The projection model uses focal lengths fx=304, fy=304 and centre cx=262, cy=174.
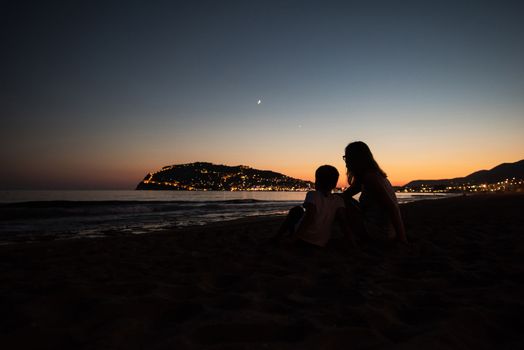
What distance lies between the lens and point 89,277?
10.2 feet

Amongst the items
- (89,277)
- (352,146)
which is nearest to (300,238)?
(352,146)

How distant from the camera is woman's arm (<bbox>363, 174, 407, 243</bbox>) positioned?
4.19 metres

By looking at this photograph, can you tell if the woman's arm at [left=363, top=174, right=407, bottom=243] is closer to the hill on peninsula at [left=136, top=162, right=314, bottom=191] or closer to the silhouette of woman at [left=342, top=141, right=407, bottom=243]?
the silhouette of woman at [left=342, top=141, right=407, bottom=243]

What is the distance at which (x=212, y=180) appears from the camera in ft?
520

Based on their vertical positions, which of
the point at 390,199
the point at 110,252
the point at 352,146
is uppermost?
the point at 352,146

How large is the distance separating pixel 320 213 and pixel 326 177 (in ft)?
1.65

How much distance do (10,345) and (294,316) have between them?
1.59 meters

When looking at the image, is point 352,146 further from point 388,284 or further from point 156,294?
point 156,294

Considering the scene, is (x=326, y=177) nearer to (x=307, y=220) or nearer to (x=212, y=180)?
(x=307, y=220)

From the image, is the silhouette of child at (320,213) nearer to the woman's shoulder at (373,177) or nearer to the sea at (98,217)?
the woman's shoulder at (373,177)

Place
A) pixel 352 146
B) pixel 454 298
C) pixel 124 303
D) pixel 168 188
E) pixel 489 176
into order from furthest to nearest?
pixel 489 176
pixel 168 188
pixel 352 146
pixel 454 298
pixel 124 303

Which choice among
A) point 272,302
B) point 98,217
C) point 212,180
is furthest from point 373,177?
point 212,180

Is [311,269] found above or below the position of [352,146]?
below

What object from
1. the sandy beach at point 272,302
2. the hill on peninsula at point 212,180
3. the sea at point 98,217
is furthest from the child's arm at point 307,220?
the hill on peninsula at point 212,180
